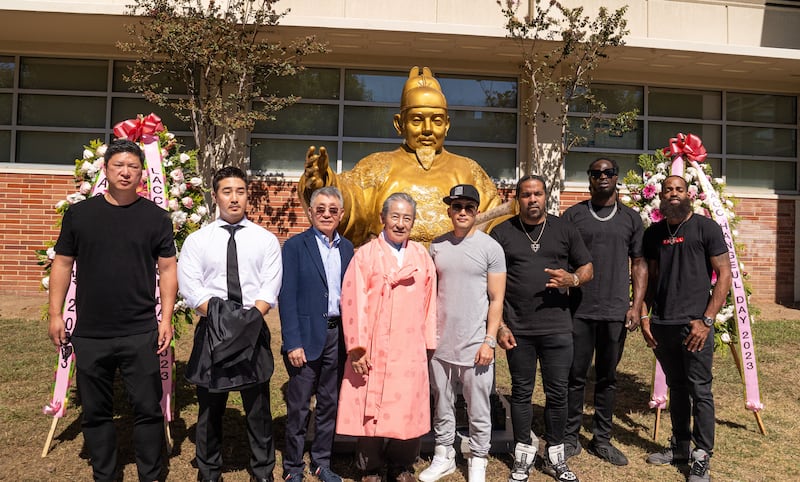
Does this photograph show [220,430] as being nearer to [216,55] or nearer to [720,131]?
[216,55]

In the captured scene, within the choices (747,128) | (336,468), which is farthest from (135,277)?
(747,128)

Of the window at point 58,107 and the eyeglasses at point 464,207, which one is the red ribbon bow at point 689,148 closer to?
the eyeglasses at point 464,207

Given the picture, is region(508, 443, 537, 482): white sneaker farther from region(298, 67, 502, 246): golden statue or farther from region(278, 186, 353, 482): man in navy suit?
region(298, 67, 502, 246): golden statue

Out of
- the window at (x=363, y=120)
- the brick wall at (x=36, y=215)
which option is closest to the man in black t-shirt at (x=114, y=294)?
the brick wall at (x=36, y=215)

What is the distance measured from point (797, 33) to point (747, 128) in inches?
74.2

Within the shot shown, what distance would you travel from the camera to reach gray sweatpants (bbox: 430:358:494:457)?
3275mm

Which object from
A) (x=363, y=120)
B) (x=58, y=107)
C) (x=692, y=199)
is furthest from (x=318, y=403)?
(x=58, y=107)

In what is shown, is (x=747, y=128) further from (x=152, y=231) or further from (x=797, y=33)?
(x=152, y=231)

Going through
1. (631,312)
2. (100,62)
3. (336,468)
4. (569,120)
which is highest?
(100,62)

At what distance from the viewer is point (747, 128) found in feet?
35.0

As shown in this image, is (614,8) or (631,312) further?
(614,8)

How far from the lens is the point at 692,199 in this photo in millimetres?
4926

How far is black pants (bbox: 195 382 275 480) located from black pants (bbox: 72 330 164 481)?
0.22 meters

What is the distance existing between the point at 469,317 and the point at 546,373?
626mm
